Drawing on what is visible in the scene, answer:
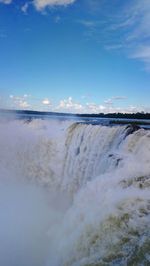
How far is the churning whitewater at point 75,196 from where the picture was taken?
5938mm

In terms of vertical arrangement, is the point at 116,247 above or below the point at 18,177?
above

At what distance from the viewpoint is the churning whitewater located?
234 inches

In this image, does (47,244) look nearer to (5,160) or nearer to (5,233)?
(5,233)

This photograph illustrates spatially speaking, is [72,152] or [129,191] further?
[72,152]

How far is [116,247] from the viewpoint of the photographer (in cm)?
550

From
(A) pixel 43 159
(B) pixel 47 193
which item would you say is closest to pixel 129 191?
(B) pixel 47 193

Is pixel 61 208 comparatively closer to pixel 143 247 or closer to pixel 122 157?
pixel 122 157

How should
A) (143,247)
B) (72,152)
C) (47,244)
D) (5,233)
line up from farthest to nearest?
(72,152)
(5,233)
(47,244)
(143,247)

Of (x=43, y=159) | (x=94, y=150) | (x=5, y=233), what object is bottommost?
(x=5, y=233)

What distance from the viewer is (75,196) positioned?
10969 mm

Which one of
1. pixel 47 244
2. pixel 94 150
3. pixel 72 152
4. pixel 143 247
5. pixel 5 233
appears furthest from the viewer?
pixel 72 152

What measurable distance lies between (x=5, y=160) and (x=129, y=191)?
12.7m

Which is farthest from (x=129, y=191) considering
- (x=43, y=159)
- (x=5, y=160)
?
(x=5, y=160)

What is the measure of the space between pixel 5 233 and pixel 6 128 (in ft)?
39.3
